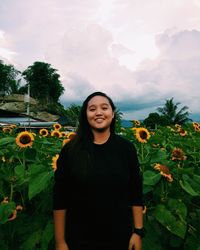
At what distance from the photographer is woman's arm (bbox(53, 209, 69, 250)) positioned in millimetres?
2039

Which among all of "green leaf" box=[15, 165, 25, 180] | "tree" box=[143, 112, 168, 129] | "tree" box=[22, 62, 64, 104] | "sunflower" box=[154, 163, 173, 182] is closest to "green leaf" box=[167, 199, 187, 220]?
"sunflower" box=[154, 163, 173, 182]

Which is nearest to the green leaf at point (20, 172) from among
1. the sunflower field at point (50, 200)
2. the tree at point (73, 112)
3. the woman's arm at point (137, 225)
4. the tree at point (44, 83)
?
the sunflower field at point (50, 200)

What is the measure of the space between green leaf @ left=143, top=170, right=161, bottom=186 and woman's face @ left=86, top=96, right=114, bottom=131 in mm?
344

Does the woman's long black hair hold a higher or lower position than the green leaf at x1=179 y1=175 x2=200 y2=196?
higher

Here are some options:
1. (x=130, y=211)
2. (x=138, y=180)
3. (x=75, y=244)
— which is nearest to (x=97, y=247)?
(x=75, y=244)

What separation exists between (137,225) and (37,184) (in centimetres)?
60

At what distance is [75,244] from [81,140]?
0.57 metres

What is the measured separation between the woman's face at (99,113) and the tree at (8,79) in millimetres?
61809

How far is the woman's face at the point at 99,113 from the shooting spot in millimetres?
2135

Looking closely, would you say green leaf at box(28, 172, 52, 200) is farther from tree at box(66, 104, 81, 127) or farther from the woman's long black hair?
tree at box(66, 104, 81, 127)

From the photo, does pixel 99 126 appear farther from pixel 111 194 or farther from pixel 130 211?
pixel 130 211

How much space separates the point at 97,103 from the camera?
2.17 metres

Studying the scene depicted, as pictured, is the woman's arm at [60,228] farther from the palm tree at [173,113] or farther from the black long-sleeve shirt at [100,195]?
the palm tree at [173,113]

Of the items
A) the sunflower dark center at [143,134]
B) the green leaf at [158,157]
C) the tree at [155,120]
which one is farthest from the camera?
the tree at [155,120]
